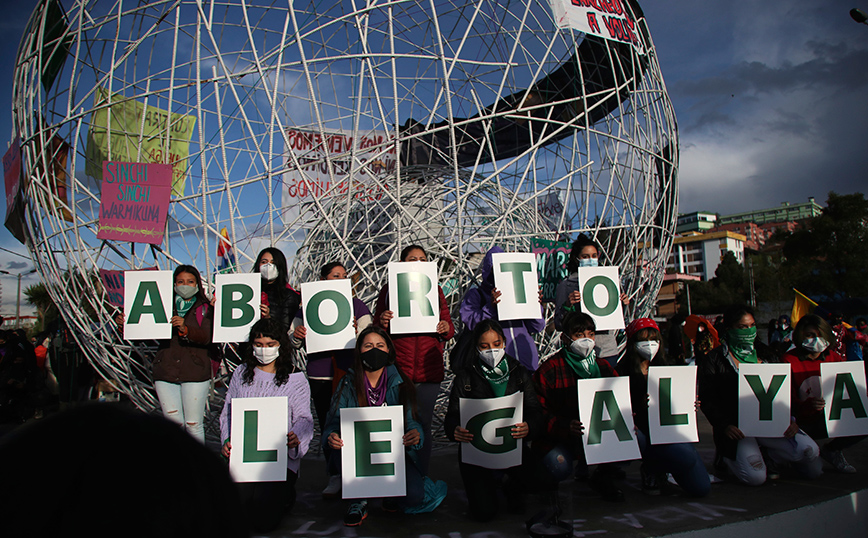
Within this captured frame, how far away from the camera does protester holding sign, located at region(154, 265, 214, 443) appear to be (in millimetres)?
4668

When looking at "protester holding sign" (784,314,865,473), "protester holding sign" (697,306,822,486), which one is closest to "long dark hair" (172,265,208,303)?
"protester holding sign" (697,306,822,486)

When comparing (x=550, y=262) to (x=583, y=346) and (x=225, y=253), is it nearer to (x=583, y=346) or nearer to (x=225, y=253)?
(x=583, y=346)

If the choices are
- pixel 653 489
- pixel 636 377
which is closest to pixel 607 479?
pixel 653 489

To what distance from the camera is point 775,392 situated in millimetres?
4547

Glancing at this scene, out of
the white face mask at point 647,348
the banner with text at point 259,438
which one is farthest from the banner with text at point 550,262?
the banner with text at point 259,438

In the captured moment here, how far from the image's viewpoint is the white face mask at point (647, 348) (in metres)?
4.63

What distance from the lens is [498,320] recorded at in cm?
491

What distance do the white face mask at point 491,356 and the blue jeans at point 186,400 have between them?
2503mm

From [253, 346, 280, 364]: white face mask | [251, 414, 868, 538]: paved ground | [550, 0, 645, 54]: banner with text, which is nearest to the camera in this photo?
[251, 414, 868, 538]: paved ground

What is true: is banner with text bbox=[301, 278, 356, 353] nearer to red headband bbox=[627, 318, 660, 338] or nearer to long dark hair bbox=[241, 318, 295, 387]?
long dark hair bbox=[241, 318, 295, 387]

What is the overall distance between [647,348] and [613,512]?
54.8 inches

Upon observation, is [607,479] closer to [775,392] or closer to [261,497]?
[775,392]

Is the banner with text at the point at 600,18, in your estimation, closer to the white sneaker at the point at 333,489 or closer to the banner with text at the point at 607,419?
the banner with text at the point at 607,419

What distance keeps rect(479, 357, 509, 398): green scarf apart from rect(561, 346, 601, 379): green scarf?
59cm
